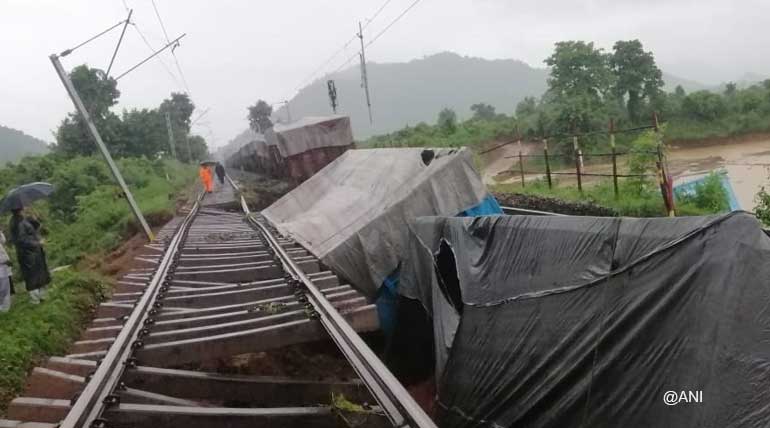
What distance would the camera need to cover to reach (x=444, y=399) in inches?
185

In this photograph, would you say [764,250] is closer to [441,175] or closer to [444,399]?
[444,399]

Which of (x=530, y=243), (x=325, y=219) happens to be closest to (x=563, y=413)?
(x=530, y=243)

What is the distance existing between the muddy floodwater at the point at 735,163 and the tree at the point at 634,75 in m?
4.65

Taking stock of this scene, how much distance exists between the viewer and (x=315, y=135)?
1895 cm

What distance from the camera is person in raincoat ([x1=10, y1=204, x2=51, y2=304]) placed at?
8.09 meters

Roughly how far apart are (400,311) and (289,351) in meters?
A: 1.32

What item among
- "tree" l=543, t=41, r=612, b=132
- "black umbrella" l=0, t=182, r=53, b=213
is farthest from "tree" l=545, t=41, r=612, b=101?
"black umbrella" l=0, t=182, r=53, b=213

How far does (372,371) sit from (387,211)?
156 inches

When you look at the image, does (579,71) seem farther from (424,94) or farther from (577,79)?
(424,94)

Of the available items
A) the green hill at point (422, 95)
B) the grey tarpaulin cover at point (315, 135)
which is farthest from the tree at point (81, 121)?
the green hill at point (422, 95)

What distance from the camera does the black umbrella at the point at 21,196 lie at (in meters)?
8.31

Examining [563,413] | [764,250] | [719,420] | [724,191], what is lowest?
[724,191]

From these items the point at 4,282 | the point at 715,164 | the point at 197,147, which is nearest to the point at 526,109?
the point at 715,164

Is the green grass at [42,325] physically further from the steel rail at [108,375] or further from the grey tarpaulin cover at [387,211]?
the grey tarpaulin cover at [387,211]
